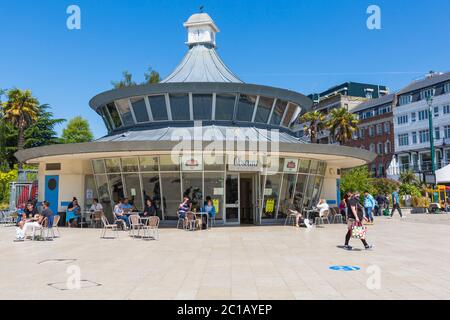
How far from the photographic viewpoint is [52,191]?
73.0 feet

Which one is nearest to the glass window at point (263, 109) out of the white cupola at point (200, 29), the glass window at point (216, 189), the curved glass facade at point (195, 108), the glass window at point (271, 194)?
the curved glass facade at point (195, 108)

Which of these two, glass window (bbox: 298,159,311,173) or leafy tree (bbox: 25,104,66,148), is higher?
leafy tree (bbox: 25,104,66,148)

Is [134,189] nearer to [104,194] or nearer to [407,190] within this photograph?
[104,194]

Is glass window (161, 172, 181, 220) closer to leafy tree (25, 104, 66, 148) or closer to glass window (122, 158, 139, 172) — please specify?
glass window (122, 158, 139, 172)

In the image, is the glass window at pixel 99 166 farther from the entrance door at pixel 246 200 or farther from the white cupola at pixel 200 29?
the white cupola at pixel 200 29

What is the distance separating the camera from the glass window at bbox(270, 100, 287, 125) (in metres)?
23.0

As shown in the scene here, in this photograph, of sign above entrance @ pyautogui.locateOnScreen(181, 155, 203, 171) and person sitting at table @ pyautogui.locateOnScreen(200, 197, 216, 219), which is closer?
person sitting at table @ pyautogui.locateOnScreen(200, 197, 216, 219)

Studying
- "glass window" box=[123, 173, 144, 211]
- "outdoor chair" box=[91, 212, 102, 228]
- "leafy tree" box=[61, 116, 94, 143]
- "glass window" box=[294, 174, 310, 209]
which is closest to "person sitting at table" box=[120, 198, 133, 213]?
"glass window" box=[123, 173, 144, 211]

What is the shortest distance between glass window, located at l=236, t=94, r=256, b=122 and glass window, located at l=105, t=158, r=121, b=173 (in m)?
6.72

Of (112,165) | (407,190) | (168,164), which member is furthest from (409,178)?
(112,165)

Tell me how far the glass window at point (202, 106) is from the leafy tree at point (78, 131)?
44.5 m

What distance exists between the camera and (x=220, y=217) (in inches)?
792
